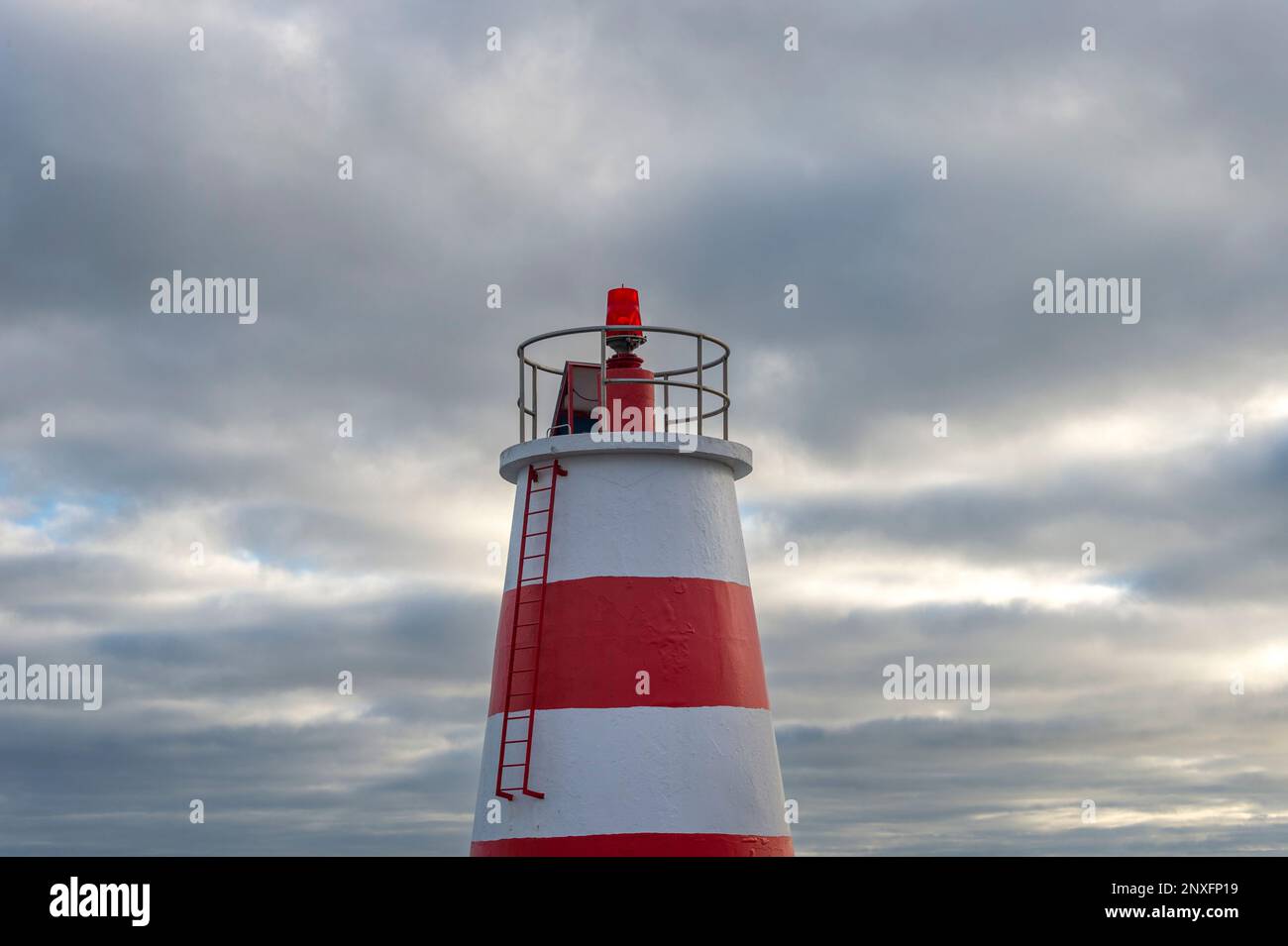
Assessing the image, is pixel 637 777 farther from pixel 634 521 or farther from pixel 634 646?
pixel 634 521

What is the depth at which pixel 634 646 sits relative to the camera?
55.2ft

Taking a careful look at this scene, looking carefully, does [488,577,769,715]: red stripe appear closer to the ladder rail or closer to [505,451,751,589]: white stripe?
the ladder rail

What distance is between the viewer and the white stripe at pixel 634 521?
675 inches

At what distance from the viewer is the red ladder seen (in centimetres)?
1694

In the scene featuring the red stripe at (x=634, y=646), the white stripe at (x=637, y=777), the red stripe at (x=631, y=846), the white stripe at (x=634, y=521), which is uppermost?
the white stripe at (x=634, y=521)

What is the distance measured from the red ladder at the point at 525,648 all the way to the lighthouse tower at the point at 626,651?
0.06 feet

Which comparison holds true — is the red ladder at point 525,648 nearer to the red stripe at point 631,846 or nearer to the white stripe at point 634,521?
the white stripe at point 634,521

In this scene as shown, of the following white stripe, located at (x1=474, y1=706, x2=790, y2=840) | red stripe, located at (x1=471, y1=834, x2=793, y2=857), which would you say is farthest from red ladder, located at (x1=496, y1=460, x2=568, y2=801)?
red stripe, located at (x1=471, y1=834, x2=793, y2=857)

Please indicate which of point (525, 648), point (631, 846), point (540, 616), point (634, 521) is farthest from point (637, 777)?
point (634, 521)

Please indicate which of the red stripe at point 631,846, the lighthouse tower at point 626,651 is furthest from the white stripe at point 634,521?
the red stripe at point 631,846
